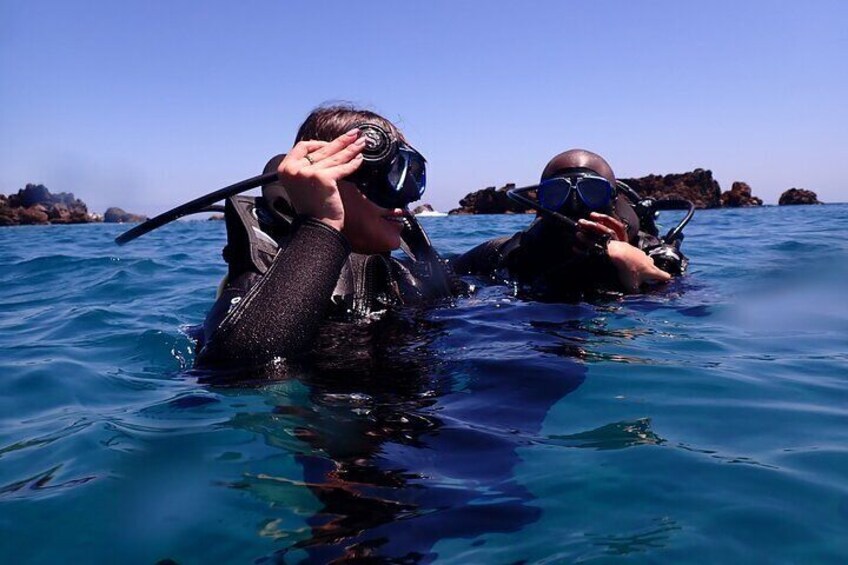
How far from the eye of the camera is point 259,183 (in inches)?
101

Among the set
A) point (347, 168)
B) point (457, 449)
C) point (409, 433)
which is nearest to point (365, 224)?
point (347, 168)

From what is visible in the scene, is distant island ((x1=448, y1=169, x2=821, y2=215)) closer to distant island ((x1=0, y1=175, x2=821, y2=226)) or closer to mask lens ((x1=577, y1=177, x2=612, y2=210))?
distant island ((x1=0, y1=175, x2=821, y2=226))

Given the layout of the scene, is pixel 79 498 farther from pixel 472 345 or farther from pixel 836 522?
pixel 836 522

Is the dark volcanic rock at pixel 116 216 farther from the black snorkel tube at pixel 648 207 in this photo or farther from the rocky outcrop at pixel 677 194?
the black snorkel tube at pixel 648 207

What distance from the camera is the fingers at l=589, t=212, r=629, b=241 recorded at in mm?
4266

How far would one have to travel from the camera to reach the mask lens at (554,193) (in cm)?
439

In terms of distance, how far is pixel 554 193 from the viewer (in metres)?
4.43

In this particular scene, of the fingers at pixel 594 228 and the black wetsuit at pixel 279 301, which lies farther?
the fingers at pixel 594 228

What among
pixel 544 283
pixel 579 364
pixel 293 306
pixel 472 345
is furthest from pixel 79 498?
pixel 544 283

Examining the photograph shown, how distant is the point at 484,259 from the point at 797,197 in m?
41.3

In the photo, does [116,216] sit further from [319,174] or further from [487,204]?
[319,174]

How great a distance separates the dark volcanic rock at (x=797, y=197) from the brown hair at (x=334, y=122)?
42669 millimetres

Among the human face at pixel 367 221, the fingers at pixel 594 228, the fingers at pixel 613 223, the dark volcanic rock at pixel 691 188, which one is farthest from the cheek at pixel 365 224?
the dark volcanic rock at pixel 691 188

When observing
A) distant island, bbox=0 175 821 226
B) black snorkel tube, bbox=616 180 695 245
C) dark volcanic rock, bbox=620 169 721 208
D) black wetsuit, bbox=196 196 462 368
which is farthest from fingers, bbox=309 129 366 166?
dark volcanic rock, bbox=620 169 721 208
